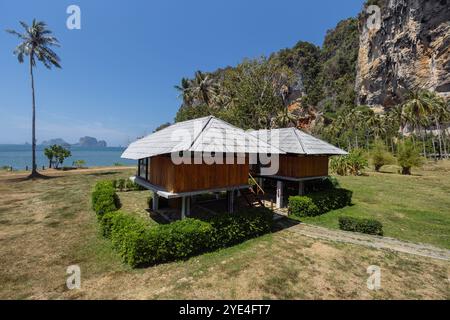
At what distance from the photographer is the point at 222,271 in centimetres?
880

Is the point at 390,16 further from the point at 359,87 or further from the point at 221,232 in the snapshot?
the point at 221,232

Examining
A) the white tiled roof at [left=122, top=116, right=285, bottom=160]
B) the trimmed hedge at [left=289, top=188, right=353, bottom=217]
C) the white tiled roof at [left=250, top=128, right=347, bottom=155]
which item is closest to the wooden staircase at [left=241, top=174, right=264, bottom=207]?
the trimmed hedge at [left=289, top=188, right=353, bottom=217]

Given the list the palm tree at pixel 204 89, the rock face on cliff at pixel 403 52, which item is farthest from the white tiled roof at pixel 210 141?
the rock face on cliff at pixel 403 52

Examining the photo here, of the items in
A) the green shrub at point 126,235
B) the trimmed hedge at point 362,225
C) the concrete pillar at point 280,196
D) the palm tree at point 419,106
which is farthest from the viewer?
the palm tree at point 419,106

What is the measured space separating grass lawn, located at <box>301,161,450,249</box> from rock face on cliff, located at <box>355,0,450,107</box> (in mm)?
40422

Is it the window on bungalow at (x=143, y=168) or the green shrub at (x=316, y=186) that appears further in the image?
the green shrub at (x=316, y=186)

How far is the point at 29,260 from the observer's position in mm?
9852

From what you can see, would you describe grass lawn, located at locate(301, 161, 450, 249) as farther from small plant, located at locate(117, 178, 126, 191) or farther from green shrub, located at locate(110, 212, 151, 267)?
small plant, located at locate(117, 178, 126, 191)

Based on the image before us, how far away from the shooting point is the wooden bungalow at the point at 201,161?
11.3 metres

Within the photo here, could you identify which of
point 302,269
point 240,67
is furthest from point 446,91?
point 302,269

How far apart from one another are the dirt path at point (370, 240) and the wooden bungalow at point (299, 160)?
4294mm

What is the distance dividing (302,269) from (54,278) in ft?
30.2

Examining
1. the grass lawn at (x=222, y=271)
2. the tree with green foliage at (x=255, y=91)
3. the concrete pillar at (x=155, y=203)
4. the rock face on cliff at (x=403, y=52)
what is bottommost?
the grass lawn at (x=222, y=271)

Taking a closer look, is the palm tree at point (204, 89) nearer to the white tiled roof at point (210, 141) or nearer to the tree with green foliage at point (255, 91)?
the tree with green foliage at point (255, 91)
